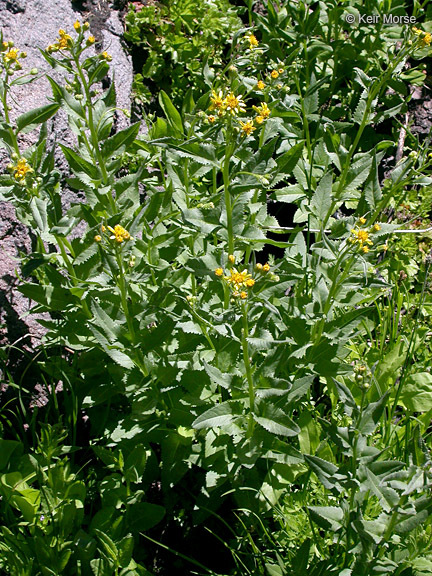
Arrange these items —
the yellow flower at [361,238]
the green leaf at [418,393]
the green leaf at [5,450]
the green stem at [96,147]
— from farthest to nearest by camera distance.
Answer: the green leaf at [418,393] < the green leaf at [5,450] < the green stem at [96,147] < the yellow flower at [361,238]

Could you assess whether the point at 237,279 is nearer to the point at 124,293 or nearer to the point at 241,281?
the point at 241,281

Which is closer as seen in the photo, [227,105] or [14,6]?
[227,105]

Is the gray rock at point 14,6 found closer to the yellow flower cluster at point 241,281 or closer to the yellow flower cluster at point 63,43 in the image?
the yellow flower cluster at point 63,43

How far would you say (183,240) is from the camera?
9.93 ft

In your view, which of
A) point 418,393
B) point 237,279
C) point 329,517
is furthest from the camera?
point 418,393

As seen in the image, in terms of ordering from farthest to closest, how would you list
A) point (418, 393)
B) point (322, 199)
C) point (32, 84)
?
point (32, 84)
point (418, 393)
point (322, 199)

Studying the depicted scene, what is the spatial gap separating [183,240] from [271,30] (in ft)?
5.98

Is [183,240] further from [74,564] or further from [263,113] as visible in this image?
[74,564]

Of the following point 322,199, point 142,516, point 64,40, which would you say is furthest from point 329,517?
point 64,40

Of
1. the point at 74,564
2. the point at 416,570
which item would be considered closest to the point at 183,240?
the point at 74,564

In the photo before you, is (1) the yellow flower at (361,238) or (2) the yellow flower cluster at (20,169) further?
(2) the yellow flower cluster at (20,169)

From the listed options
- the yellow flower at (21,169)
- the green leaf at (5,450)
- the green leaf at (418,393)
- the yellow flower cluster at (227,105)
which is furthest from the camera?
the green leaf at (418,393)

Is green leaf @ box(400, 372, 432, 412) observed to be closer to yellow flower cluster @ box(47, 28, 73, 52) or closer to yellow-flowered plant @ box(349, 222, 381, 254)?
yellow-flowered plant @ box(349, 222, 381, 254)

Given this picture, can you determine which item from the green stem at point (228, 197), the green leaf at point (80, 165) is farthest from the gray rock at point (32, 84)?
the green stem at point (228, 197)
